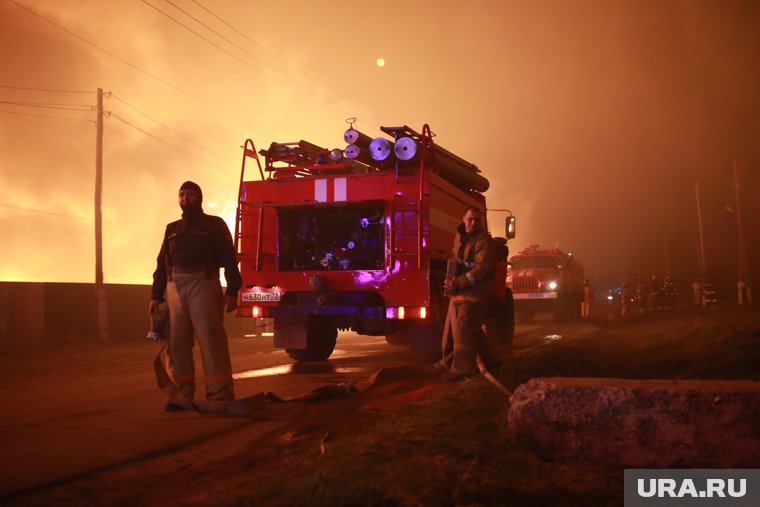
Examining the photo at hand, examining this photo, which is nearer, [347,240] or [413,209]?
[413,209]

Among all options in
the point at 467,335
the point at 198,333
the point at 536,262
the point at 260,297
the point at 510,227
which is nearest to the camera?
the point at 198,333

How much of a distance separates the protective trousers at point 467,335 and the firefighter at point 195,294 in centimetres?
261

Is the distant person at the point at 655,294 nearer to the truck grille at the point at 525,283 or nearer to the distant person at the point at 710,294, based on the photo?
the distant person at the point at 710,294

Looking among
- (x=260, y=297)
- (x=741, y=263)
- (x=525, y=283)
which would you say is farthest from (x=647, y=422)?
(x=741, y=263)

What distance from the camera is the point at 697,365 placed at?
21.2 feet

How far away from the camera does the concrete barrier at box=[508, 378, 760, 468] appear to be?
3.21 meters

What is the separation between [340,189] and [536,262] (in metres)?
18.0

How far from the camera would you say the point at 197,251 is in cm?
547

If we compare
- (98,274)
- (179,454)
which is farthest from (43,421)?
(98,274)

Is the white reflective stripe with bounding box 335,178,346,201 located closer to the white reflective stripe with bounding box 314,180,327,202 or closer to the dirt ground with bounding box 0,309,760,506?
the white reflective stripe with bounding box 314,180,327,202

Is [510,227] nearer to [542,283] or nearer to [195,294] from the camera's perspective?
[195,294]

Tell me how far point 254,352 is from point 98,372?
13.1ft

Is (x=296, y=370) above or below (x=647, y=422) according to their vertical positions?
below

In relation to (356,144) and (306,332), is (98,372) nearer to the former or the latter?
(306,332)
